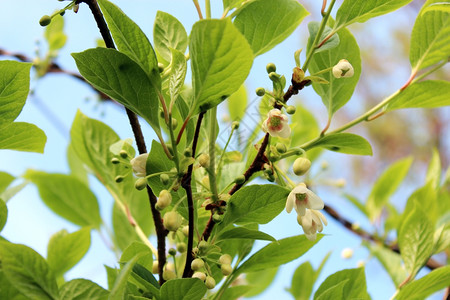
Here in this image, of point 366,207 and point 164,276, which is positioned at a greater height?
point 164,276

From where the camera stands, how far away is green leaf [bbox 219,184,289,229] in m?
0.47

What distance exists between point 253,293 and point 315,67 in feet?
1.83

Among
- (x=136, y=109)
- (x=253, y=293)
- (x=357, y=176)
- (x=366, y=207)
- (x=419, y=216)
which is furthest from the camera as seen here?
(x=357, y=176)

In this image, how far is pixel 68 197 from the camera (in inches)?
35.0

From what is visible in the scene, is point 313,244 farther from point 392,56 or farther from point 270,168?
point 392,56

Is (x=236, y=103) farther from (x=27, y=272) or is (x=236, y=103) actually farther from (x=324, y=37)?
(x=27, y=272)

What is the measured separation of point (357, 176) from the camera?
7.81 meters

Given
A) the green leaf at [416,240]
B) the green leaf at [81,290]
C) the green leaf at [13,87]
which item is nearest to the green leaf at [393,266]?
the green leaf at [416,240]

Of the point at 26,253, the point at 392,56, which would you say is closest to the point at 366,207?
the point at 26,253

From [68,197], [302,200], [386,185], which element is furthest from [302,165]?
[386,185]

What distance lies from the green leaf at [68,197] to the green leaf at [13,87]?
40 cm

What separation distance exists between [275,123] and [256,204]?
0.08 metres

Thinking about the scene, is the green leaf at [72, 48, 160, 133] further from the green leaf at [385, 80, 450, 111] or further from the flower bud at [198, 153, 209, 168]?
the green leaf at [385, 80, 450, 111]

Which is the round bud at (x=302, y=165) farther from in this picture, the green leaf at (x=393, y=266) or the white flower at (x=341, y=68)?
the green leaf at (x=393, y=266)
